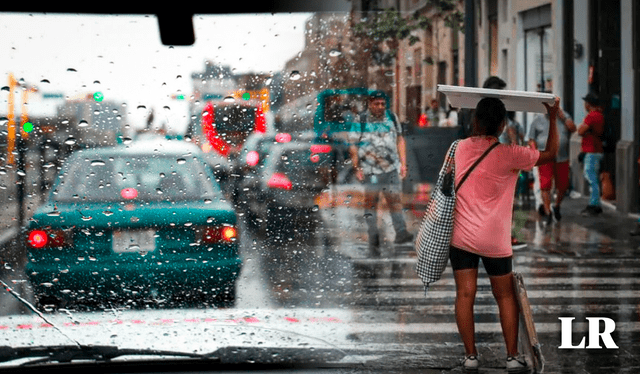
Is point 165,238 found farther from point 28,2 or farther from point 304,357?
point 28,2

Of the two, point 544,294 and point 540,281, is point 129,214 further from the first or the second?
point 540,281

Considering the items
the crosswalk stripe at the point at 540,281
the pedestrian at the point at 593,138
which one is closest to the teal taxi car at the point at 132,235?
the crosswalk stripe at the point at 540,281

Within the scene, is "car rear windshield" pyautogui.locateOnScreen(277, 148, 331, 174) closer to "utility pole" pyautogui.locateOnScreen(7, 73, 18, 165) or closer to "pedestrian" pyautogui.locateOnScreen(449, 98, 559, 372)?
"utility pole" pyautogui.locateOnScreen(7, 73, 18, 165)

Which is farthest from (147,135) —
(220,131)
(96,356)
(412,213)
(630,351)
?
→ (412,213)


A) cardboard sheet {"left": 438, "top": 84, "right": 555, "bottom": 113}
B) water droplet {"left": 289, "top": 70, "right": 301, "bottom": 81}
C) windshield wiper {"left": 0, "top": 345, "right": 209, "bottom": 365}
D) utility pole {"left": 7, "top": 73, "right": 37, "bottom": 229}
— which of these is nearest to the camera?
cardboard sheet {"left": 438, "top": 84, "right": 555, "bottom": 113}

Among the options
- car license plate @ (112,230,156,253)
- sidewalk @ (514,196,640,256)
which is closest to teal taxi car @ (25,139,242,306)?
car license plate @ (112,230,156,253)

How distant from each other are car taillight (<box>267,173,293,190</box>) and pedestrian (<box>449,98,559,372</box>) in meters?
5.61

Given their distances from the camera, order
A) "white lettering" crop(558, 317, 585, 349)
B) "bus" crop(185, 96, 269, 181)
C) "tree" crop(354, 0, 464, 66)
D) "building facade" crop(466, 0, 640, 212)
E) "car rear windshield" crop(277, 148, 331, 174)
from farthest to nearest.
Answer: "building facade" crop(466, 0, 640, 212) → "tree" crop(354, 0, 464, 66) → "car rear windshield" crop(277, 148, 331, 174) → "bus" crop(185, 96, 269, 181) → "white lettering" crop(558, 317, 585, 349)

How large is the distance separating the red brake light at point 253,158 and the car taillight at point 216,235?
3121 mm

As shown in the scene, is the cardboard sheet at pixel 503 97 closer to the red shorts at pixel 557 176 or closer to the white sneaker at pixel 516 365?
the white sneaker at pixel 516 365

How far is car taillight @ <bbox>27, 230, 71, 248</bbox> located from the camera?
781 centimetres

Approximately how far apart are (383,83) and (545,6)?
10740 mm

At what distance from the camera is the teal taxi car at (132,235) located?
308 inches

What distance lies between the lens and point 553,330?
300 inches
